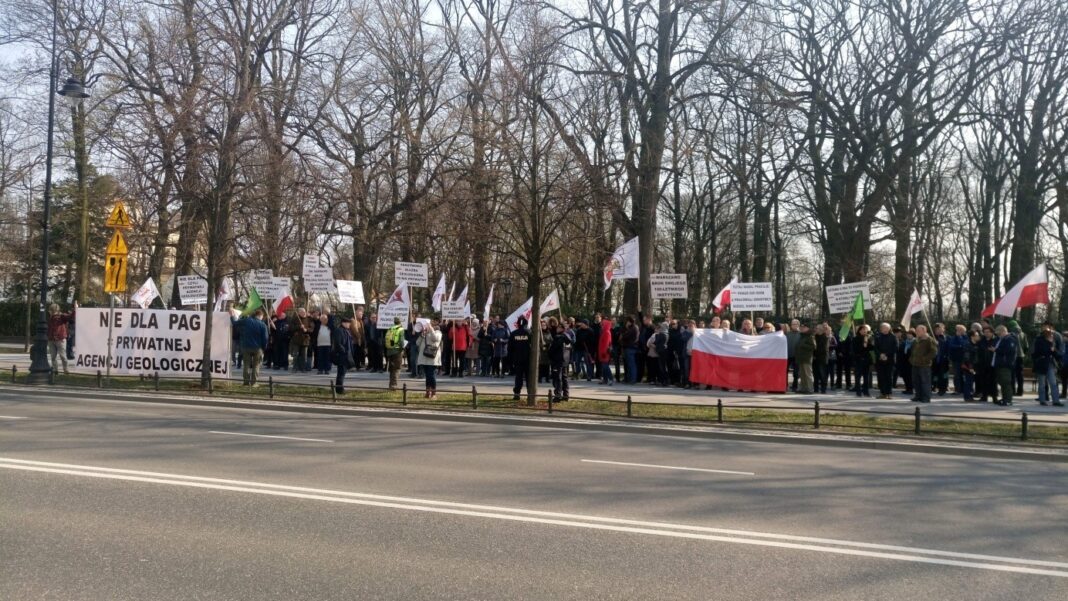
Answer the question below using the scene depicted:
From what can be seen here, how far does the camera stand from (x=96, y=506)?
8219 millimetres

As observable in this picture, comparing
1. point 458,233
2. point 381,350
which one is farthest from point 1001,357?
point 458,233

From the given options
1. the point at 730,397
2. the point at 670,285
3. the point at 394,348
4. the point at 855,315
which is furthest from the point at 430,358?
the point at 855,315

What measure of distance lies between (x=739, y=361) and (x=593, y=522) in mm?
15390

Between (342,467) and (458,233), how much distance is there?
80.6 ft

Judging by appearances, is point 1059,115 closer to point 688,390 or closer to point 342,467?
point 688,390

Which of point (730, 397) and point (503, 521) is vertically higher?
point (730, 397)

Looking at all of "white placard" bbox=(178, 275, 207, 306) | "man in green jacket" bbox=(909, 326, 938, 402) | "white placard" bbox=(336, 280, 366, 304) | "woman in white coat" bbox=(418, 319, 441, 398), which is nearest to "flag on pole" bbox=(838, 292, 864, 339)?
"man in green jacket" bbox=(909, 326, 938, 402)

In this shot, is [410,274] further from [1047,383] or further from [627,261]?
[1047,383]

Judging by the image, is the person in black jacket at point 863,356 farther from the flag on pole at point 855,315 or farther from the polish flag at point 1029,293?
the polish flag at point 1029,293

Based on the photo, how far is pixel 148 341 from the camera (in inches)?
923

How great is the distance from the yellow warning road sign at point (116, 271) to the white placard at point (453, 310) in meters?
8.89

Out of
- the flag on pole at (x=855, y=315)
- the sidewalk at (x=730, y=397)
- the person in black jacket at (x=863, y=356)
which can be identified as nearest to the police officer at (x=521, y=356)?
the sidewalk at (x=730, y=397)

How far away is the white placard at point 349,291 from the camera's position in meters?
27.9

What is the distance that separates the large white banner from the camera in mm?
22969
